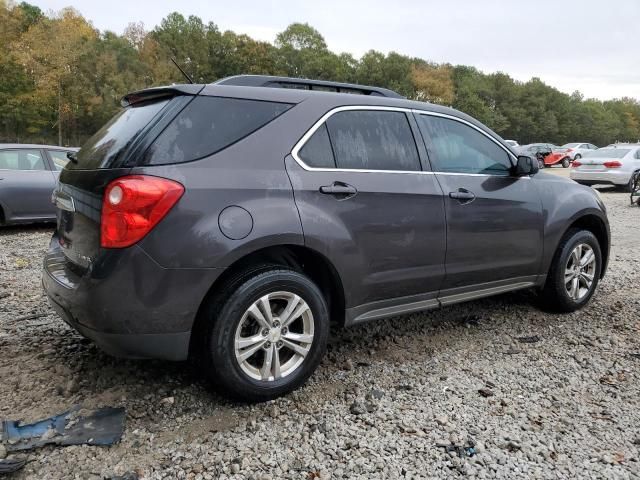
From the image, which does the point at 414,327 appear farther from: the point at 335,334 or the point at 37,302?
the point at 37,302

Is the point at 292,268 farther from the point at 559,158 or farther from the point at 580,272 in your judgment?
the point at 559,158

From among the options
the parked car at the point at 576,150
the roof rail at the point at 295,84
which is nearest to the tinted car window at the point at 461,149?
the roof rail at the point at 295,84

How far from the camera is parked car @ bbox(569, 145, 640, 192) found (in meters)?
15.7

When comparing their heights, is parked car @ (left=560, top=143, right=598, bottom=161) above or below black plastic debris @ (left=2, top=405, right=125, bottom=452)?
above

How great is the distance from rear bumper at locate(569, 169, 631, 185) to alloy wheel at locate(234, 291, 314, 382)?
51.4 feet

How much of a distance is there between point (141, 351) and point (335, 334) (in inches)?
67.4

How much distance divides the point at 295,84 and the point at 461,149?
1274mm

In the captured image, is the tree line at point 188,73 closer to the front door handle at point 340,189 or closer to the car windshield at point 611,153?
the front door handle at point 340,189

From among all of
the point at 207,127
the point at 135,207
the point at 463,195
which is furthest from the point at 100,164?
the point at 463,195

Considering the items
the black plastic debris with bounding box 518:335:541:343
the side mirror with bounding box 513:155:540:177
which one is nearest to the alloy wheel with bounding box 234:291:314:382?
the black plastic debris with bounding box 518:335:541:343

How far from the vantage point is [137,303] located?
2520 millimetres

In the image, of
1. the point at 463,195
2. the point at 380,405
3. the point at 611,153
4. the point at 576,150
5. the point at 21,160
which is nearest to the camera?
the point at 380,405

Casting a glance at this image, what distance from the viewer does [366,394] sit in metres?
3.06

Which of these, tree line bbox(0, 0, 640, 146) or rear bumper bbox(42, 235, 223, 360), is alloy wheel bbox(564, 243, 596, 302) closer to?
rear bumper bbox(42, 235, 223, 360)
